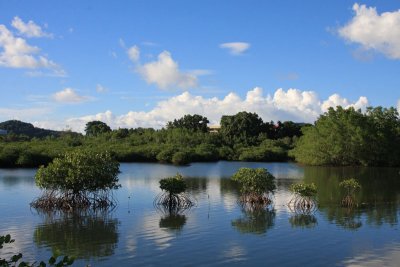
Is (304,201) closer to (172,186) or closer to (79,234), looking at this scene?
(172,186)

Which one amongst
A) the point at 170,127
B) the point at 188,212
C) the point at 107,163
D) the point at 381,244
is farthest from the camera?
the point at 170,127

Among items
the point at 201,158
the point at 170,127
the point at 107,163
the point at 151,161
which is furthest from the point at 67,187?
the point at 170,127

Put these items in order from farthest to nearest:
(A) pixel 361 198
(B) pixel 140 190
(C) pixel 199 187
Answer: (C) pixel 199 187 → (B) pixel 140 190 → (A) pixel 361 198

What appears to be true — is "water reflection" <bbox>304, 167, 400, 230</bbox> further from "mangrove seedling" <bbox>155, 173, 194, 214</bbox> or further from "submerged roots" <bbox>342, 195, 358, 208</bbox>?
"mangrove seedling" <bbox>155, 173, 194, 214</bbox>

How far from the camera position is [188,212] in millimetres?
24297

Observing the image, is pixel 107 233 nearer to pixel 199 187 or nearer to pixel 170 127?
pixel 199 187

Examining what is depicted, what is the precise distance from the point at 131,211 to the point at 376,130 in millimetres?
58742

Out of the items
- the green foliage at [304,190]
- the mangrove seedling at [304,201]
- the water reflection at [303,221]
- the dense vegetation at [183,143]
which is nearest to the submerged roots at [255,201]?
the mangrove seedling at [304,201]

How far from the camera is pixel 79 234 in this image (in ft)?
61.7

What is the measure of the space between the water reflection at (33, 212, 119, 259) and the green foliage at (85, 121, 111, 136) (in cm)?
9612

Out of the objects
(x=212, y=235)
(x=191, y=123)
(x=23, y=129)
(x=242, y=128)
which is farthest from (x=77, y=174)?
(x=23, y=129)

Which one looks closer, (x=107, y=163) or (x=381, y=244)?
(x=381, y=244)

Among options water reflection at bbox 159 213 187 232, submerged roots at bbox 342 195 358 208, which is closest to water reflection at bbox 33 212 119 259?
water reflection at bbox 159 213 187 232

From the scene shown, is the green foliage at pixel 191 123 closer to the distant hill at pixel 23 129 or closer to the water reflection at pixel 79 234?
the distant hill at pixel 23 129
